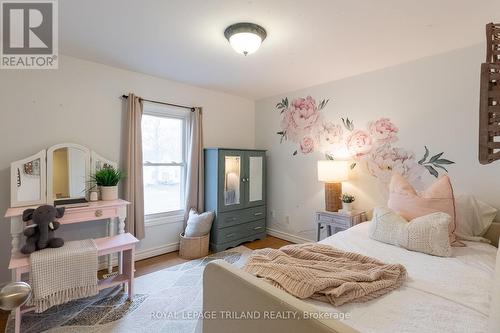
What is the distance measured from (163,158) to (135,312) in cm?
184

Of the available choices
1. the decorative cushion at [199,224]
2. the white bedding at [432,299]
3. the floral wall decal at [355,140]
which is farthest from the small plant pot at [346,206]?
the decorative cushion at [199,224]

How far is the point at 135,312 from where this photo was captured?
199cm

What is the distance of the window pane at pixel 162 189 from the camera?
314cm

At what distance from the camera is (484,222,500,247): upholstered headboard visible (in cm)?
199

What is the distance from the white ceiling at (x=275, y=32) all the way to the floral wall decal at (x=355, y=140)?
0.66 metres

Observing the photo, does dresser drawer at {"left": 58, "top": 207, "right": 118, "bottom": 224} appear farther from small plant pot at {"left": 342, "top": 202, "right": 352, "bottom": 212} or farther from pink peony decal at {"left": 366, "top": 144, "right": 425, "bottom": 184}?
pink peony decal at {"left": 366, "top": 144, "right": 425, "bottom": 184}

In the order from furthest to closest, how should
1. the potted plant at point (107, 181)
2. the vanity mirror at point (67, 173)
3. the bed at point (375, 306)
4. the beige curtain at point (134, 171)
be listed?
the beige curtain at point (134, 171)
the potted plant at point (107, 181)
the vanity mirror at point (67, 173)
the bed at point (375, 306)

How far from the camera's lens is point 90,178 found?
8.39ft

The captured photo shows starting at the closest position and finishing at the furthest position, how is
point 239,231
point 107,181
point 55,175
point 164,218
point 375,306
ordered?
point 375,306
point 55,175
point 107,181
point 164,218
point 239,231

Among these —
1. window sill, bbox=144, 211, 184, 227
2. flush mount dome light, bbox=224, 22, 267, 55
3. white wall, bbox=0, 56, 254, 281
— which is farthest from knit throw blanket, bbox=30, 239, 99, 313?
flush mount dome light, bbox=224, 22, 267, 55

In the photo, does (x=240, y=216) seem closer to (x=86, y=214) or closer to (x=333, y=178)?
(x=333, y=178)

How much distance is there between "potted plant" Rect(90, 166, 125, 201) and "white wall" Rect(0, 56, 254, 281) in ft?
1.07

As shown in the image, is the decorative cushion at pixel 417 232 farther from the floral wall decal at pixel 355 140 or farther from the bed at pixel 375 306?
the floral wall decal at pixel 355 140

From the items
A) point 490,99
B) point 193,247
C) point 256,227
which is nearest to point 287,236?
point 256,227
